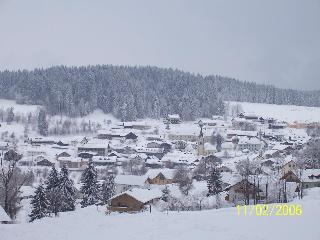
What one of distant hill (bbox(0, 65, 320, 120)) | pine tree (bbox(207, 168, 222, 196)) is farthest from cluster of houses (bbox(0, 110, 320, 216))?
distant hill (bbox(0, 65, 320, 120))

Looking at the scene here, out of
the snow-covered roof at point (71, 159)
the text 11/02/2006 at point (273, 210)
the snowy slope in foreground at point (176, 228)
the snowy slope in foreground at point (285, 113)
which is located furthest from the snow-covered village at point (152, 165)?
the text 11/02/2006 at point (273, 210)

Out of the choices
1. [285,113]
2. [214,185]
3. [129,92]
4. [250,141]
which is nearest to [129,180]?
[214,185]

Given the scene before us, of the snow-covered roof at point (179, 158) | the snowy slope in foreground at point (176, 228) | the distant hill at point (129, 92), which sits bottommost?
the snow-covered roof at point (179, 158)

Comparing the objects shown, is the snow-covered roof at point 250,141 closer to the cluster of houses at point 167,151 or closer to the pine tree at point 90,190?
the cluster of houses at point 167,151

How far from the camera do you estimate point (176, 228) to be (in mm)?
18781

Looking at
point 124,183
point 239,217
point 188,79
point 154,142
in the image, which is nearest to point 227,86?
point 188,79

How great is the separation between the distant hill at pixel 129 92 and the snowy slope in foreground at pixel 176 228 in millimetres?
121589

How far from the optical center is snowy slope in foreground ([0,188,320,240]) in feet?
56.4

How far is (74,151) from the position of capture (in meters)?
88.1

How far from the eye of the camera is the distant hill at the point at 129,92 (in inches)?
5842

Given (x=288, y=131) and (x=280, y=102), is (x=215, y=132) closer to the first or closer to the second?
(x=288, y=131)

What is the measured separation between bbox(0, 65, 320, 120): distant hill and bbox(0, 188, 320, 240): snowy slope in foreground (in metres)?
122

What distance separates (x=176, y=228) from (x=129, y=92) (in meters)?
142

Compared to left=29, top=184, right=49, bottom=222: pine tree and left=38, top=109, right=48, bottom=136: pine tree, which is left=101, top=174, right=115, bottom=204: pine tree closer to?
left=29, top=184, right=49, bottom=222: pine tree
